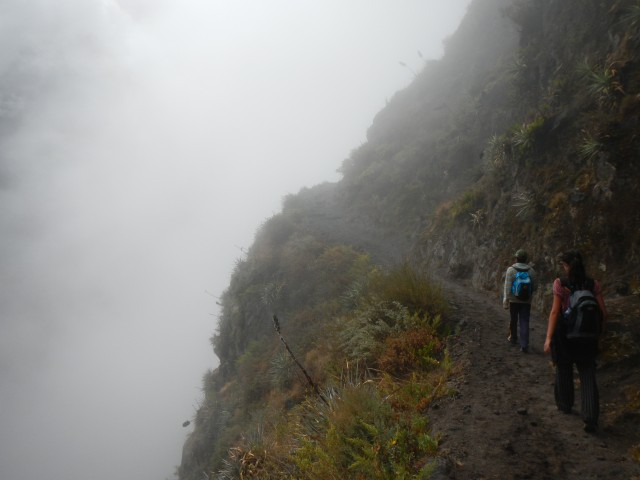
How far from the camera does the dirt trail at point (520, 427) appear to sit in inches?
142

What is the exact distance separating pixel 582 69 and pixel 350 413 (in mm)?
11750

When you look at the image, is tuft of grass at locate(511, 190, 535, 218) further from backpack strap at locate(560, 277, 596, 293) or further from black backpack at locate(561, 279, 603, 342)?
black backpack at locate(561, 279, 603, 342)

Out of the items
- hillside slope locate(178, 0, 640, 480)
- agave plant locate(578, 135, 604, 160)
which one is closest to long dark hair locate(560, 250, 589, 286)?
hillside slope locate(178, 0, 640, 480)

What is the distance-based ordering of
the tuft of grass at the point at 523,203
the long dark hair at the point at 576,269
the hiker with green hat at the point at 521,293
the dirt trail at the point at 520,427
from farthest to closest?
1. the tuft of grass at the point at 523,203
2. the hiker with green hat at the point at 521,293
3. the long dark hair at the point at 576,269
4. the dirt trail at the point at 520,427

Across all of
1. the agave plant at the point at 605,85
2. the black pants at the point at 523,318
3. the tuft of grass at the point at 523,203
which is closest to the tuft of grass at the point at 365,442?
the black pants at the point at 523,318

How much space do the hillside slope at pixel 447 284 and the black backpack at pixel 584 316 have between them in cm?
113

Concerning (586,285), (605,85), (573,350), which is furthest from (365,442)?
(605,85)

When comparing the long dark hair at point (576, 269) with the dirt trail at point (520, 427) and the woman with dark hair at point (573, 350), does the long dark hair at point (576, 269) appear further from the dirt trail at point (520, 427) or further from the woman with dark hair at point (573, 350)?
the dirt trail at point (520, 427)

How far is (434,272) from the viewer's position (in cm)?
1428

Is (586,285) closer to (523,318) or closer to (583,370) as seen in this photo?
(583,370)

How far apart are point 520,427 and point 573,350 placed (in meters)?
1.19

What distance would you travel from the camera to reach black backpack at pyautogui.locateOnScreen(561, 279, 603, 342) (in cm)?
387

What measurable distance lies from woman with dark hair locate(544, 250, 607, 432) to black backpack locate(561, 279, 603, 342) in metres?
0.07

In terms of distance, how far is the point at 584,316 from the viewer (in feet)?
12.7
